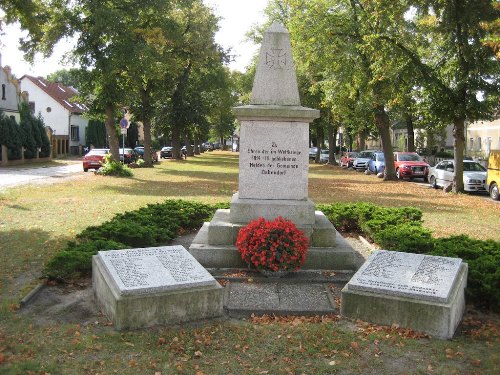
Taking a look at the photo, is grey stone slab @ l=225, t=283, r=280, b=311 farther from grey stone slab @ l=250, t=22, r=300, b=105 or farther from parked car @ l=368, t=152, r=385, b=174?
parked car @ l=368, t=152, r=385, b=174

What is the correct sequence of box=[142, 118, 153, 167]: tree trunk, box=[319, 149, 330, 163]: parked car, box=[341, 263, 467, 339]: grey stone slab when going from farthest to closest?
1. box=[319, 149, 330, 163]: parked car
2. box=[142, 118, 153, 167]: tree trunk
3. box=[341, 263, 467, 339]: grey stone slab

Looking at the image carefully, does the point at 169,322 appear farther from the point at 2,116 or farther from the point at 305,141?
the point at 2,116

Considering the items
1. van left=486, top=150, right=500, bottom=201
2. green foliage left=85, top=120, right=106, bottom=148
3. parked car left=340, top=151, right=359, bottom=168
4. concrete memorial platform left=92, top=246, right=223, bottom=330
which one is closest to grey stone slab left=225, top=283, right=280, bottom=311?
concrete memorial platform left=92, top=246, right=223, bottom=330

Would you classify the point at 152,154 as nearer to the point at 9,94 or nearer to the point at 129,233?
the point at 9,94

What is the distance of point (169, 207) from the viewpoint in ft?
41.6

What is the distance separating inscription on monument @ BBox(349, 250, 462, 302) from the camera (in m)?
5.94

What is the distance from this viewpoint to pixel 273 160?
8969 mm

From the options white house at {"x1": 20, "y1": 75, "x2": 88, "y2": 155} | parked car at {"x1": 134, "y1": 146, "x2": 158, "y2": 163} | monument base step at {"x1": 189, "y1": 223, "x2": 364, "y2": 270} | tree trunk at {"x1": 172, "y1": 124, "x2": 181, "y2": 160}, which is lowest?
monument base step at {"x1": 189, "y1": 223, "x2": 364, "y2": 270}

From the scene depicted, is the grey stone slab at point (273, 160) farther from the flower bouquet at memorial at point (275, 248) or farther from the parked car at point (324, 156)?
the parked car at point (324, 156)

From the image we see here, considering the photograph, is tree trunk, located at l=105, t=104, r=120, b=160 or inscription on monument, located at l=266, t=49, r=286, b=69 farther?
tree trunk, located at l=105, t=104, r=120, b=160

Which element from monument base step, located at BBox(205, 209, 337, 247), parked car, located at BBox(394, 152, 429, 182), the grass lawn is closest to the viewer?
the grass lawn

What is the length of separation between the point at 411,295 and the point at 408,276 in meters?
0.48

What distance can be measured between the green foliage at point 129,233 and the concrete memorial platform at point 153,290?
1.09 meters

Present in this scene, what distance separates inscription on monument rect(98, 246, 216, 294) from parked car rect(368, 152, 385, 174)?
1281 inches
